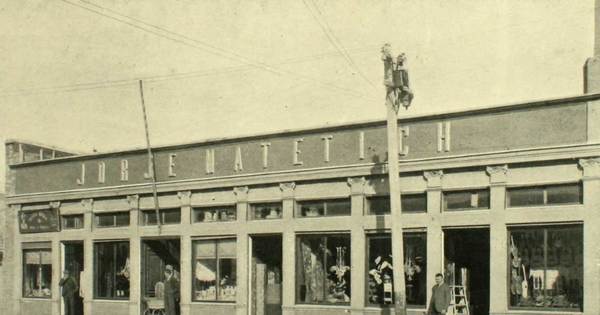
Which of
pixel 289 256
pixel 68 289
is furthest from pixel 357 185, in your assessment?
pixel 68 289

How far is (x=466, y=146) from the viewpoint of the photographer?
53.9 feet

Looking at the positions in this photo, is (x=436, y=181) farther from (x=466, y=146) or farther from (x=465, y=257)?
(x=465, y=257)

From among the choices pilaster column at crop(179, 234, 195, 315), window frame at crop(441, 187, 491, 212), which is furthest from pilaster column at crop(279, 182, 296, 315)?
window frame at crop(441, 187, 491, 212)

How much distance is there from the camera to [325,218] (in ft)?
61.5

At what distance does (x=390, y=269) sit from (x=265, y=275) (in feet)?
14.6

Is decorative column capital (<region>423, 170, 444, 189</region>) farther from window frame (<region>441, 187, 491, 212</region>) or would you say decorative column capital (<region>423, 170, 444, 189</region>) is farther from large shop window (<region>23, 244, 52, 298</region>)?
large shop window (<region>23, 244, 52, 298</region>)

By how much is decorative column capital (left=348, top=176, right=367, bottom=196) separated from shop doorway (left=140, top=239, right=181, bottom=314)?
7.10 m

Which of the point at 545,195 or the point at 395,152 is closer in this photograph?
the point at 395,152

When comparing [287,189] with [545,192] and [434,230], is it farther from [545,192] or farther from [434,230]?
[545,192]

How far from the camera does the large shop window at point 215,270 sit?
820 inches

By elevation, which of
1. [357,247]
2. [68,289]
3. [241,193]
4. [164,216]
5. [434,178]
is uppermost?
[434,178]

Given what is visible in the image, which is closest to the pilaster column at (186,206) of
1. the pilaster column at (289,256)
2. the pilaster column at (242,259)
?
the pilaster column at (242,259)

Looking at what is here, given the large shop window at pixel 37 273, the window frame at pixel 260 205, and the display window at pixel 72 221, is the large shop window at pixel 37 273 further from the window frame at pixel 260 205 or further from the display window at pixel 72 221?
the window frame at pixel 260 205

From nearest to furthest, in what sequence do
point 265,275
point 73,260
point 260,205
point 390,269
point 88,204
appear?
1. point 390,269
2. point 260,205
3. point 265,275
4. point 88,204
5. point 73,260
